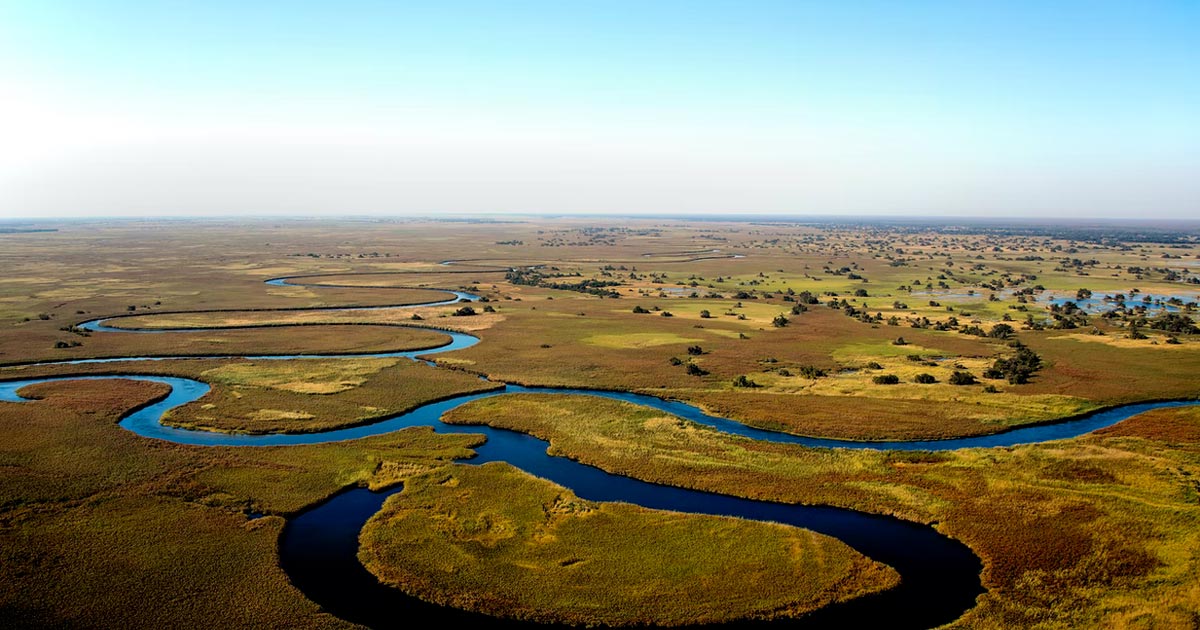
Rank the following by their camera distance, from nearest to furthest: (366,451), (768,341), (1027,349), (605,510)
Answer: (605,510)
(366,451)
(1027,349)
(768,341)

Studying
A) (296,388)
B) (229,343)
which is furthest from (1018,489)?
(229,343)

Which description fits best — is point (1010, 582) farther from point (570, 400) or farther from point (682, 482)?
Answer: point (570, 400)

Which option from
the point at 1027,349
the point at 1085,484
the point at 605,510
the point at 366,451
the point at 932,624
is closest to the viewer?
the point at 932,624

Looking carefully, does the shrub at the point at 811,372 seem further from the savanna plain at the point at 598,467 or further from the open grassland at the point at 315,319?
the open grassland at the point at 315,319

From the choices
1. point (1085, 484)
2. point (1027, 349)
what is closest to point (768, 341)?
point (1027, 349)

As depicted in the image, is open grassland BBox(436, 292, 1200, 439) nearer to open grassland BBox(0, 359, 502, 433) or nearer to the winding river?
the winding river

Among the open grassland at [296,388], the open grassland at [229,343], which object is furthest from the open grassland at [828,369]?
the open grassland at [229,343]

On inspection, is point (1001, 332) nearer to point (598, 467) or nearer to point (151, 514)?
point (598, 467)
